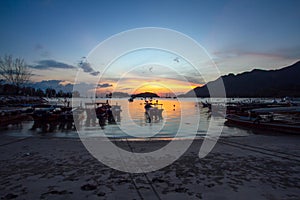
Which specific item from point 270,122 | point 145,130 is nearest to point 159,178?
point 145,130

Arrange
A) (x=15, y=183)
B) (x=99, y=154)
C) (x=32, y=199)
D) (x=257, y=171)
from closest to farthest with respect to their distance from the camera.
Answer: (x=32, y=199) < (x=15, y=183) < (x=257, y=171) < (x=99, y=154)

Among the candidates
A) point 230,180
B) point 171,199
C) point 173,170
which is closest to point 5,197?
point 171,199

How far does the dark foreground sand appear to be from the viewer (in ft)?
15.5

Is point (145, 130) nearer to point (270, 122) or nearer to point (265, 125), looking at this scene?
point (265, 125)

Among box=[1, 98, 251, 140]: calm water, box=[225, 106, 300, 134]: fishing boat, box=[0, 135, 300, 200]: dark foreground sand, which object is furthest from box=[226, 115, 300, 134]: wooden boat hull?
box=[0, 135, 300, 200]: dark foreground sand

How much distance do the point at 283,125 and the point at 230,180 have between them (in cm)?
1442

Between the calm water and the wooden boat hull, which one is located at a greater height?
the wooden boat hull

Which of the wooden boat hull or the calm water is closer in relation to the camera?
the wooden boat hull

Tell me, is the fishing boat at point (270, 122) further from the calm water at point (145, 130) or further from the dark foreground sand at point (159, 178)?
the dark foreground sand at point (159, 178)

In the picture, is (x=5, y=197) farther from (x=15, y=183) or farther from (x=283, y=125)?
(x=283, y=125)

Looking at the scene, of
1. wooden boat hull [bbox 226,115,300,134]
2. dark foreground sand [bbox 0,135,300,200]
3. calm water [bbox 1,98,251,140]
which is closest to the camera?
dark foreground sand [bbox 0,135,300,200]

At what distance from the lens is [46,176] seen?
5.88 m

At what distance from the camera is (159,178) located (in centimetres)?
574

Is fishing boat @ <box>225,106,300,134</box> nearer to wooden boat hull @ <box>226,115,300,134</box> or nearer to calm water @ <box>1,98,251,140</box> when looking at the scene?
wooden boat hull @ <box>226,115,300,134</box>
